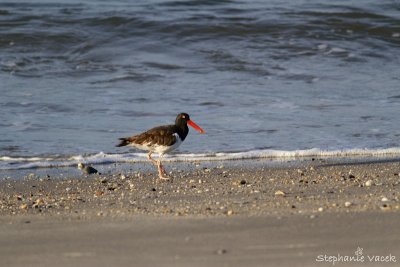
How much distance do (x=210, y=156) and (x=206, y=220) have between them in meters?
3.65

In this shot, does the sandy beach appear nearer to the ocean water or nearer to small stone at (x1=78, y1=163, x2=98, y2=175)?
small stone at (x1=78, y1=163, x2=98, y2=175)

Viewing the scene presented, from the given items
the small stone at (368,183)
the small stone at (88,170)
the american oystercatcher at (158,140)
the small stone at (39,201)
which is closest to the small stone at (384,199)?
the small stone at (368,183)

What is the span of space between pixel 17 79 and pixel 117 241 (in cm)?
906

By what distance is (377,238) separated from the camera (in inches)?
195

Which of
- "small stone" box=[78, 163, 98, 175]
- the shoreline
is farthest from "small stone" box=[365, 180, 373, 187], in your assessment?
"small stone" box=[78, 163, 98, 175]

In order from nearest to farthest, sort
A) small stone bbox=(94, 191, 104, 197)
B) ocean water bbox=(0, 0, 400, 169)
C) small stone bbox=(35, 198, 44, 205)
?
1. small stone bbox=(35, 198, 44, 205)
2. small stone bbox=(94, 191, 104, 197)
3. ocean water bbox=(0, 0, 400, 169)

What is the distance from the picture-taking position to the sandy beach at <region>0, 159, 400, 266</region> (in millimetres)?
4707

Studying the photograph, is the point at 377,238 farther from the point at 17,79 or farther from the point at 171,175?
the point at 17,79

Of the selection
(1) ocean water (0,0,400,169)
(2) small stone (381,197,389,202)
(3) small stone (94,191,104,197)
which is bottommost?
(1) ocean water (0,0,400,169)

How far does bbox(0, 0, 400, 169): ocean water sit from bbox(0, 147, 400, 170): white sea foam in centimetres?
2

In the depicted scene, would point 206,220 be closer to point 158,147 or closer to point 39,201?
point 39,201

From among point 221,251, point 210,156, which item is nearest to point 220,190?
point 210,156

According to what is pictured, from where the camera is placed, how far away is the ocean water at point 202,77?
971 cm

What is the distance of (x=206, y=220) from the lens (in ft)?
18.0
